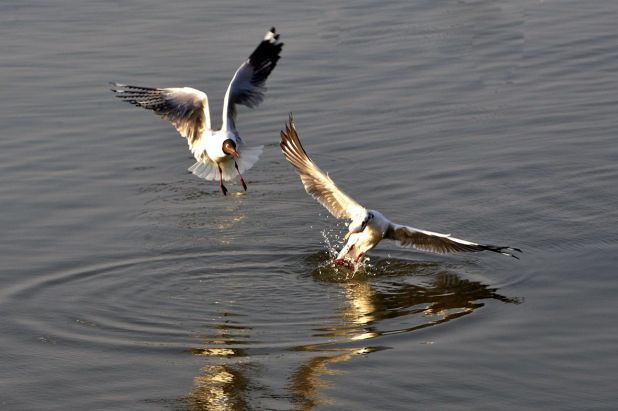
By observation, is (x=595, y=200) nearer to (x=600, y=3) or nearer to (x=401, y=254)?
(x=401, y=254)

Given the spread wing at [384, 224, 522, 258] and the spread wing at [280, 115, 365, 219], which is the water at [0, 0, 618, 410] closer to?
the spread wing at [384, 224, 522, 258]

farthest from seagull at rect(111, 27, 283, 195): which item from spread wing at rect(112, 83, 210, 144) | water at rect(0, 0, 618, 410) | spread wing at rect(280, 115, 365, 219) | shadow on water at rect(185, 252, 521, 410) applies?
shadow on water at rect(185, 252, 521, 410)

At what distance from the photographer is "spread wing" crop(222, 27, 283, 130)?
13461mm

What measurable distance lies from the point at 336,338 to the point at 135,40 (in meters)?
10.5

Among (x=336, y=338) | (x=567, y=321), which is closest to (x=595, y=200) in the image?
(x=567, y=321)

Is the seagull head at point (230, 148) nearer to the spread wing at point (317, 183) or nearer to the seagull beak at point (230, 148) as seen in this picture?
the seagull beak at point (230, 148)

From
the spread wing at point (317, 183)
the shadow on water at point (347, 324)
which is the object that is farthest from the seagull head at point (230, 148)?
the shadow on water at point (347, 324)

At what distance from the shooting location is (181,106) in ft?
43.0

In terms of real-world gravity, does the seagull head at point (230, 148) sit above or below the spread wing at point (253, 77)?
below

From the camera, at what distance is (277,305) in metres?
9.55

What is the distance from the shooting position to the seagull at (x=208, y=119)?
12.7 m

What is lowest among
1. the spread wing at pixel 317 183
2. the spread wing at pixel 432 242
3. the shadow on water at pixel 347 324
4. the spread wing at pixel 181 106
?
the shadow on water at pixel 347 324

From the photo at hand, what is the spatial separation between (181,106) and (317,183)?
2719 mm

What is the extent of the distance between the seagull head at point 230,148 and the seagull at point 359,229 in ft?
5.28
